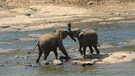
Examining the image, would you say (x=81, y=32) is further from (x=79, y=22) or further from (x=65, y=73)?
(x=79, y=22)

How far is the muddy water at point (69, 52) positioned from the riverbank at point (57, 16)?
3529mm

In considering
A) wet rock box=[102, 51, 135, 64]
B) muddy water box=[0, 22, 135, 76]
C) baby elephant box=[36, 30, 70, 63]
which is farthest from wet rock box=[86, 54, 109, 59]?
muddy water box=[0, 22, 135, 76]

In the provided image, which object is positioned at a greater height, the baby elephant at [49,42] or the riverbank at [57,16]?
the baby elephant at [49,42]

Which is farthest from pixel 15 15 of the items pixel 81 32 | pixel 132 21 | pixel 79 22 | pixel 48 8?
pixel 81 32

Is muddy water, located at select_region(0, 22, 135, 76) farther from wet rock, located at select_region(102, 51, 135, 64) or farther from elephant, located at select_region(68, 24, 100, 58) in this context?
elephant, located at select_region(68, 24, 100, 58)

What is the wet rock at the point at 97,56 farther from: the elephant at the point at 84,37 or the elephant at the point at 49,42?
the elephant at the point at 49,42

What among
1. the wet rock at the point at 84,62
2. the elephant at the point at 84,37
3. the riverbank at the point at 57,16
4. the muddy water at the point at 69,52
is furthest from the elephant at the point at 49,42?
the riverbank at the point at 57,16

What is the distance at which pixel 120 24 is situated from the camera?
108 ft

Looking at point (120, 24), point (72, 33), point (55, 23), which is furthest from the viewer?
point (55, 23)

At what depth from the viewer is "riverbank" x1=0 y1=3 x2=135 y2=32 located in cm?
3588

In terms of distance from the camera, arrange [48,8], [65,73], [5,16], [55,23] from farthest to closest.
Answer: [48,8]
[5,16]
[55,23]
[65,73]

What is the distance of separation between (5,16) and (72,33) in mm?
25406

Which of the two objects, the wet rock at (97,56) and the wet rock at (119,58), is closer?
the wet rock at (119,58)

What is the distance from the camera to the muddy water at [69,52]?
1522 cm
